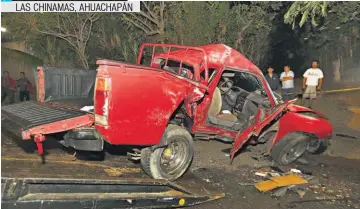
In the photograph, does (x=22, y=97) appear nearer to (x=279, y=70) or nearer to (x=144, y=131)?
(x=144, y=131)

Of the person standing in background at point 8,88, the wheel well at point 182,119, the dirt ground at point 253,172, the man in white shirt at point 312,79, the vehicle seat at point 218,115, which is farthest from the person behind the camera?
the person standing in background at point 8,88

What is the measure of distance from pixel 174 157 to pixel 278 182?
1.56 metres

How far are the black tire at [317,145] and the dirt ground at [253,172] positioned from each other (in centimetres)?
14

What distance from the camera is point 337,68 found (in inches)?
653

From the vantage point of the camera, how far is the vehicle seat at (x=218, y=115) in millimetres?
6048

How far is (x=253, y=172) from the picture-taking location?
19.3 ft

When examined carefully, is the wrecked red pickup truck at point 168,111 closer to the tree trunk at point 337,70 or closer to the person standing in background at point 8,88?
the person standing in background at point 8,88

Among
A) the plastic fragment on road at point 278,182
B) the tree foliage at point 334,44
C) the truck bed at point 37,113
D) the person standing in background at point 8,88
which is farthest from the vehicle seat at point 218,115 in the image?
the tree foliage at point 334,44

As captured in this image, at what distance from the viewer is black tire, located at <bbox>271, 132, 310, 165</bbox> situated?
6136 millimetres

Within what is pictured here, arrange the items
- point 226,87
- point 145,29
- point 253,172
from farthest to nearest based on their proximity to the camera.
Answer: point 145,29, point 226,87, point 253,172

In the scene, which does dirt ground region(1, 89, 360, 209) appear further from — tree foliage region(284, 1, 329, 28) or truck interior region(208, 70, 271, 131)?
tree foliage region(284, 1, 329, 28)

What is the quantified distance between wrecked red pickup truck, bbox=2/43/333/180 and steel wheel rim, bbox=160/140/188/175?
1cm

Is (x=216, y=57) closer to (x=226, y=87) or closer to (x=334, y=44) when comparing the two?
(x=226, y=87)

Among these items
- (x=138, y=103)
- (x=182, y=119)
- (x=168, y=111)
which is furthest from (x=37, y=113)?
(x=182, y=119)
